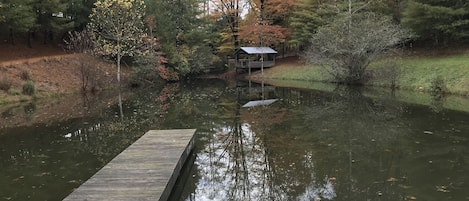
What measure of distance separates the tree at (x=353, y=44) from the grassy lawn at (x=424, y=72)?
1.06 metres

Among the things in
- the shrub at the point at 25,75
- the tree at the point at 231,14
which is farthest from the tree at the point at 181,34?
the shrub at the point at 25,75

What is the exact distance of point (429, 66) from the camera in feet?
79.9

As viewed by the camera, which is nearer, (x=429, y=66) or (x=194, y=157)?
(x=194, y=157)

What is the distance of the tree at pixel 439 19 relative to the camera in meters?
25.7

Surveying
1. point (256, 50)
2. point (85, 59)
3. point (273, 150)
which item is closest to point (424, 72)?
point (273, 150)

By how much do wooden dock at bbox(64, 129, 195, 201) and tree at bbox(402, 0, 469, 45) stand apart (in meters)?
23.2

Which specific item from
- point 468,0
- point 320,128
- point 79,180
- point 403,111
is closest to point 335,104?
point 403,111

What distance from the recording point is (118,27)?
28.4 metres

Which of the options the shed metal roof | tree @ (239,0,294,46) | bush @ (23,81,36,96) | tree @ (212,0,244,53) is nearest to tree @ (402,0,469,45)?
tree @ (239,0,294,46)

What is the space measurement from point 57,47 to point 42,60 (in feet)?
35.5

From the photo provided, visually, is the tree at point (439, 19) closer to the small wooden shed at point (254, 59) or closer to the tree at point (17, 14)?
the small wooden shed at point (254, 59)

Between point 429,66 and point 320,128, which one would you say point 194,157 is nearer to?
point 320,128

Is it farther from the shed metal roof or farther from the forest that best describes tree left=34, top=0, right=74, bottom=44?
the shed metal roof

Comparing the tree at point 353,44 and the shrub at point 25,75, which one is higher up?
the tree at point 353,44
